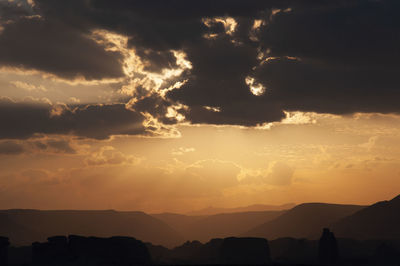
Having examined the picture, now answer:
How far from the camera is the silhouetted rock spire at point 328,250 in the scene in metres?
170

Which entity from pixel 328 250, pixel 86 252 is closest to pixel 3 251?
pixel 86 252

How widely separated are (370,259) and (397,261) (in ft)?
32.1

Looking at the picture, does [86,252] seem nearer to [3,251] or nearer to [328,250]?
[3,251]

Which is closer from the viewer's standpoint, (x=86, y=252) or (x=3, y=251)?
(x=3, y=251)

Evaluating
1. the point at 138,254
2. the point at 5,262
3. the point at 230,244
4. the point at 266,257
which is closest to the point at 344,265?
the point at 266,257

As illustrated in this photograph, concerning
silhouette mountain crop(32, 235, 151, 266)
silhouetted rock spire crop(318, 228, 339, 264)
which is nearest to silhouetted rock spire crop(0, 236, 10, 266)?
silhouette mountain crop(32, 235, 151, 266)

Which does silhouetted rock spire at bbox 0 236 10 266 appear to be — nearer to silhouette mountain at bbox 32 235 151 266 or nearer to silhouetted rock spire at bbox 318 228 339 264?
silhouette mountain at bbox 32 235 151 266

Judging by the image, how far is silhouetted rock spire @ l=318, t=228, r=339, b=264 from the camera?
170m

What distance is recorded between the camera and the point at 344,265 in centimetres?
16950

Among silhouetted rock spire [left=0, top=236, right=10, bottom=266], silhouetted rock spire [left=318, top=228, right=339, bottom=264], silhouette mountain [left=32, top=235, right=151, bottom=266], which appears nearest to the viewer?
silhouetted rock spire [left=0, top=236, right=10, bottom=266]

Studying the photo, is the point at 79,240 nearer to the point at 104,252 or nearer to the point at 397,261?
the point at 104,252

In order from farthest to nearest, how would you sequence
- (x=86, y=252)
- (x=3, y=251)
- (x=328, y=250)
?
(x=328, y=250), (x=86, y=252), (x=3, y=251)

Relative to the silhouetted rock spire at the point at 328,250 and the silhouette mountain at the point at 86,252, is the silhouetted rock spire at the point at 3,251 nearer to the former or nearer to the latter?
the silhouette mountain at the point at 86,252

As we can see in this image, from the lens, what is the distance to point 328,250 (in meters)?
171
